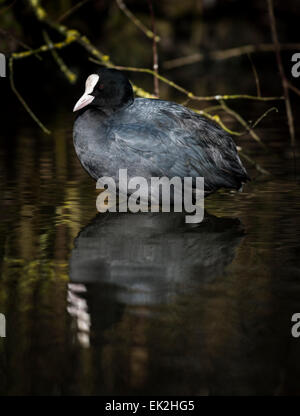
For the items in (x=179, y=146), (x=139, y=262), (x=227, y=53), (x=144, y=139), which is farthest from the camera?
(x=227, y=53)

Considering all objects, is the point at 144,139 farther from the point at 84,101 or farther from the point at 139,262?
the point at 139,262

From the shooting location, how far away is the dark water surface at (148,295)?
350cm

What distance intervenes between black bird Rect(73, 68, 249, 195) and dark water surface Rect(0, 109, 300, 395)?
0.35 meters

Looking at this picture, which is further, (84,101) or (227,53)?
(227,53)

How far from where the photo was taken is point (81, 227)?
625 centimetres

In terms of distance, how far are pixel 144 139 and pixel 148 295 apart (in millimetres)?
2039

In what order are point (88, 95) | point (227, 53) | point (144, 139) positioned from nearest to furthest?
1. point (144, 139)
2. point (88, 95)
3. point (227, 53)

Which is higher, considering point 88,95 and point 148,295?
point 88,95

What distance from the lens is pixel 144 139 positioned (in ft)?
20.9

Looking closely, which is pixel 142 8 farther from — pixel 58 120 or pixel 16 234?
pixel 16 234

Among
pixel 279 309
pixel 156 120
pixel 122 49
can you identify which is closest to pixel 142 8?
pixel 122 49

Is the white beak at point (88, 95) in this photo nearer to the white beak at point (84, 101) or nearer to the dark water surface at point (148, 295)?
the white beak at point (84, 101)

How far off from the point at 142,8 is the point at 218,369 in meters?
18.7

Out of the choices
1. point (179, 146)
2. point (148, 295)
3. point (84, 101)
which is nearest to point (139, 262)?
point (148, 295)
